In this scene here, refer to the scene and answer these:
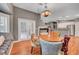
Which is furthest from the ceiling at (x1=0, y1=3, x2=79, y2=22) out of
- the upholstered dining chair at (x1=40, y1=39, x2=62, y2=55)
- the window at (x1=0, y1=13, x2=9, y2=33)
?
the upholstered dining chair at (x1=40, y1=39, x2=62, y2=55)

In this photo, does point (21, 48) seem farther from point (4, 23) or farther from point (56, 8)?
point (56, 8)

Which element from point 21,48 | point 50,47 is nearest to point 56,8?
point 50,47

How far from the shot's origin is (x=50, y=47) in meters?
1.72

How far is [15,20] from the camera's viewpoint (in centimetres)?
171

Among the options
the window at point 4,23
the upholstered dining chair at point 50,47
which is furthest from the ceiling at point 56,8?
the upholstered dining chair at point 50,47

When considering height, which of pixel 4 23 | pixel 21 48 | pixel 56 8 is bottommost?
pixel 21 48

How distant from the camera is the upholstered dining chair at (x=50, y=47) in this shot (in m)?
1.71

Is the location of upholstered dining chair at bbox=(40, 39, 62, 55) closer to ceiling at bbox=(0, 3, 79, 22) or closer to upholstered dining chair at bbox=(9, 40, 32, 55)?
upholstered dining chair at bbox=(9, 40, 32, 55)

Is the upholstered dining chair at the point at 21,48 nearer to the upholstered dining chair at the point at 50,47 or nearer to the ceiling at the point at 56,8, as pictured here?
the upholstered dining chair at the point at 50,47

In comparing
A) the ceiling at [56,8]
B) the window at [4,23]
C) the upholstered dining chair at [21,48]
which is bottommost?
the upholstered dining chair at [21,48]

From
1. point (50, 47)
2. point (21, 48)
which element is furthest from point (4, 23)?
point (50, 47)

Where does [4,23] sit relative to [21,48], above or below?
above

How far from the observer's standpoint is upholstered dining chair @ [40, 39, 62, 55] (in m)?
1.71
